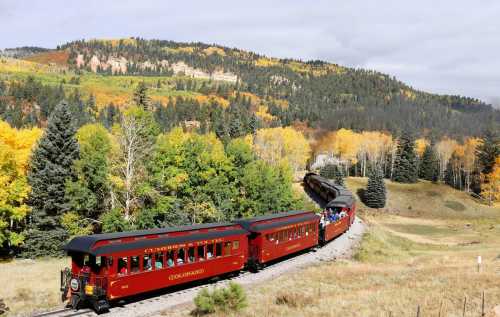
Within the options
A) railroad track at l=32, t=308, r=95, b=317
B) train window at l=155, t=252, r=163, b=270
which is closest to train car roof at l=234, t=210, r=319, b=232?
train window at l=155, t=252, r=163, b=270

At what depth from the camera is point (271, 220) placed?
104 feet

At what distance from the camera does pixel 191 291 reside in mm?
23656

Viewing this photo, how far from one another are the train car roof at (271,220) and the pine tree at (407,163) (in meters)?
73.3

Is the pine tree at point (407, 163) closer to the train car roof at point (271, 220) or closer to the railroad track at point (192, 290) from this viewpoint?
the railroad track at point (192, 290)

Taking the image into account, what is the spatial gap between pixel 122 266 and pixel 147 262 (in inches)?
55.1

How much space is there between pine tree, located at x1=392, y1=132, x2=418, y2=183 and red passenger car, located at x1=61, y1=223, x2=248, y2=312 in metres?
86.5

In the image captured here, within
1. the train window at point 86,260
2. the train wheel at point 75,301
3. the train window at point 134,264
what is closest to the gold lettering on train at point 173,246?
the train window at point 134,264

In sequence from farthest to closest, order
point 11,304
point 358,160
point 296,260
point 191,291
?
point 358,160 → point 296,260 → point 191,291 → point 11,304

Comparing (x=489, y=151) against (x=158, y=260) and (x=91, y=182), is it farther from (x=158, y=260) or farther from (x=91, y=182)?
(x=158, y=260)

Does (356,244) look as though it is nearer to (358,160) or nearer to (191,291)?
(191,291)

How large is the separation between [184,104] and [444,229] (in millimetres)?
118155

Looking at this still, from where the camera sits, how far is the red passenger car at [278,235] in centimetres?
2897

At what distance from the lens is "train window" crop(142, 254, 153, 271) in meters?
21.1

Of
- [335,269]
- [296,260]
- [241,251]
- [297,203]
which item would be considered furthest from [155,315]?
[297,203]
